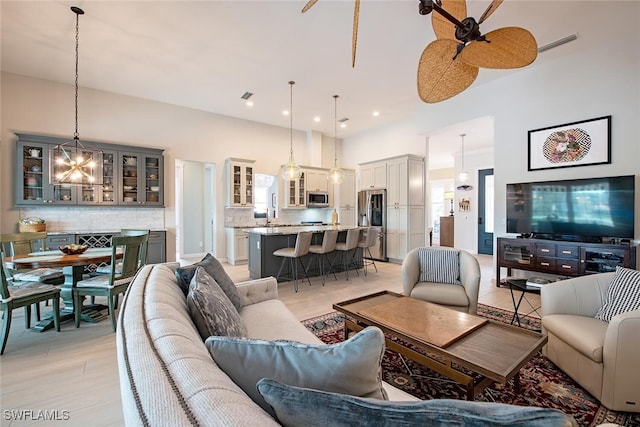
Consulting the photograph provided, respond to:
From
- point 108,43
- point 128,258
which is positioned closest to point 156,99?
point 108,43

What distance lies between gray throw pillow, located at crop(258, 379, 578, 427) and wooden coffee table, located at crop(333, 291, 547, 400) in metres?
1.18

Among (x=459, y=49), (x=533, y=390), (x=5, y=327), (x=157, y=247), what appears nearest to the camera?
(x=533, y=390)

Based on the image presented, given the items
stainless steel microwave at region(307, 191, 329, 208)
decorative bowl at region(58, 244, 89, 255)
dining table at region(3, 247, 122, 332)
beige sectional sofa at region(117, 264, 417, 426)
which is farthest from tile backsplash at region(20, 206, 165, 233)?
beige sectional sofa at region(117, 264, 417, 426)

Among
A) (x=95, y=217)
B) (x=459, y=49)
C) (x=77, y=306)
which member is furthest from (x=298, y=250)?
(x=95, y=217)

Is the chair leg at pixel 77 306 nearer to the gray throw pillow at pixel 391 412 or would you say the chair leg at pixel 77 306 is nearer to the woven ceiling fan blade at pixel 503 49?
the gray throw pillow at pixel 391 412

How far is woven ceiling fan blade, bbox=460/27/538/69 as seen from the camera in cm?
185

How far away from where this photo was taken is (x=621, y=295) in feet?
6.38

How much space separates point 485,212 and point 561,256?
4.32m

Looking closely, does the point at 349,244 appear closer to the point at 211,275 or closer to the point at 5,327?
the point at 211,275

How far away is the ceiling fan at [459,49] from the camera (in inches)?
71.6

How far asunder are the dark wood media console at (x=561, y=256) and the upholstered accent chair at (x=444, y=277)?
72.6 inches

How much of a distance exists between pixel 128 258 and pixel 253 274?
6.83ft

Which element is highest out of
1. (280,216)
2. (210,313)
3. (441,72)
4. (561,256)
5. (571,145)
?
(441,72)

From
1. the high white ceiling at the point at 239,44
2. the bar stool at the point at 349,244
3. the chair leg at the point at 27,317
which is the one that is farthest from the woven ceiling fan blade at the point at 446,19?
the chair leg at the point at 27,317
